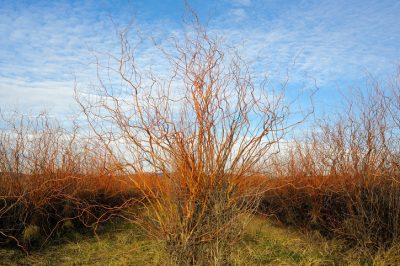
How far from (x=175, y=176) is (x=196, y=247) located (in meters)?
0.75

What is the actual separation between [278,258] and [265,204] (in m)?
3.65

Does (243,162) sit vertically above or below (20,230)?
above

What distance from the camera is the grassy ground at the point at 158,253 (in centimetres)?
464

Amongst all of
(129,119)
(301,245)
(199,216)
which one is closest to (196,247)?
(199,216)

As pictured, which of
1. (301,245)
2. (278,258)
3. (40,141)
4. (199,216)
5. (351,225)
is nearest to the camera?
(199,216)

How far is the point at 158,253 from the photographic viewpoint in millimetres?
4500

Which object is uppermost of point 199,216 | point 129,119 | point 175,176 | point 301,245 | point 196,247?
point 129,119

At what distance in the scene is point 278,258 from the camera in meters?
4.79

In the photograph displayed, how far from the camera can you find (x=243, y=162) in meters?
3.91

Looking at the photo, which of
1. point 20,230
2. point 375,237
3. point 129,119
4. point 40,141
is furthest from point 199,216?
point 40,141

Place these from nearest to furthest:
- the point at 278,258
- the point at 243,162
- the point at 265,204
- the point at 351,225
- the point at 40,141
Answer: the point at 243,162 → the point at 278,258 → the point at 351,225 → the point at 40,141 → the point at 265,204

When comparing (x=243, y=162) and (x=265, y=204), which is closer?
(x=243, y=162)

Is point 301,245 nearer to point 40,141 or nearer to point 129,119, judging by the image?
point 129,119

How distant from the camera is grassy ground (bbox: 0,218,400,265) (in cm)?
464
